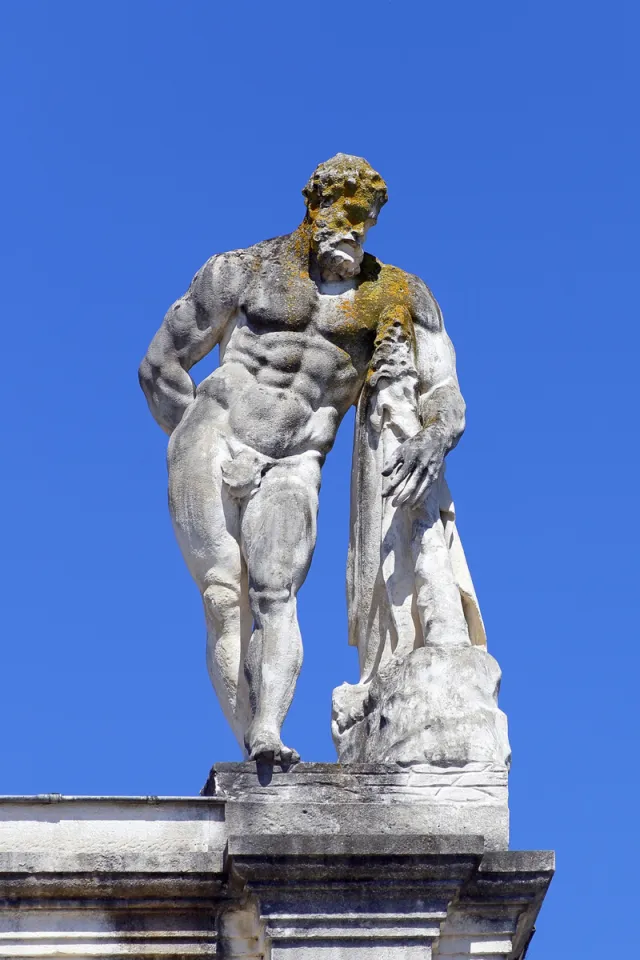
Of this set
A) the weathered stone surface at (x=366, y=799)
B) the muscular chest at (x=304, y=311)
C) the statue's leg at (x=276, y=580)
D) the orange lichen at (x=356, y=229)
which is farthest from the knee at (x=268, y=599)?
the orange lichen at (x=356, y=229)

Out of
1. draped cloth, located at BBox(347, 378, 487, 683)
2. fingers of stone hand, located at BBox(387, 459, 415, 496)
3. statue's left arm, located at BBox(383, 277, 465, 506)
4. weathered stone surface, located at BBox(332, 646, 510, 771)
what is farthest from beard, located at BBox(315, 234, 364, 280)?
weathered stone surface, located at BBox(332, 646, 510, 771)

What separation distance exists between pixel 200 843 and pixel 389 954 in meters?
1.20

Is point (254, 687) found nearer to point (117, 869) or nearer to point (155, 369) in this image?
point (117, 869)

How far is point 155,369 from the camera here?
49.1 ft

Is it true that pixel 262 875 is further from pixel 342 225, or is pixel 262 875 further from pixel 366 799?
pixel 342 225

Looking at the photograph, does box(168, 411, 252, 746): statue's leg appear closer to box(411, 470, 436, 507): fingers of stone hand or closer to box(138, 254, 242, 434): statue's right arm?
box(138, 254, 242, 434): statue's right arm

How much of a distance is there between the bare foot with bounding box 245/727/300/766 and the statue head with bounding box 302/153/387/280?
317 centimetres

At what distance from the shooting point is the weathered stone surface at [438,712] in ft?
44.4

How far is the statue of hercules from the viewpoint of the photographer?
1414 centimetres

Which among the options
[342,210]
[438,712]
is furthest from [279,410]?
[438,712]

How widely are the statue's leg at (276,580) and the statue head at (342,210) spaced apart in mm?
1279

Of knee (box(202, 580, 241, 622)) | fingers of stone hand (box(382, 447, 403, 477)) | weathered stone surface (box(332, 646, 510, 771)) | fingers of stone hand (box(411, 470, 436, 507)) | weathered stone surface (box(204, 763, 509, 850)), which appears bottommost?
weathered stone surface (box(204, 763, 509, 850))

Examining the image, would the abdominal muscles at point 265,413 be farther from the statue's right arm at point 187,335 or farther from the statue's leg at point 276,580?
the statue's right arm at point 187,335

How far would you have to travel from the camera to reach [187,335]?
14906 mm
